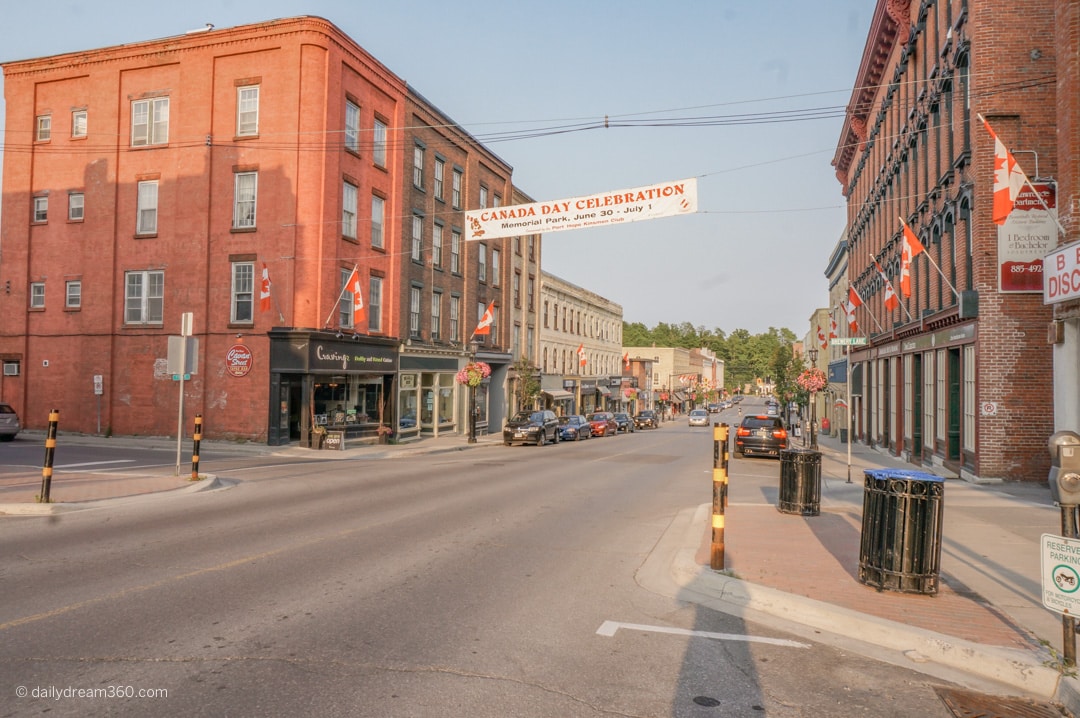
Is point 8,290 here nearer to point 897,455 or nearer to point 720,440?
point 720,440

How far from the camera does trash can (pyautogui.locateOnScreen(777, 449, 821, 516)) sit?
12.6 meters

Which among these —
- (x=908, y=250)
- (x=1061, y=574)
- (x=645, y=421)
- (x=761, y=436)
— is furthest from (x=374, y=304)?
(x=645, y=421)

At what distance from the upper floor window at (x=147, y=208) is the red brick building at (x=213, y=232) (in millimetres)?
88

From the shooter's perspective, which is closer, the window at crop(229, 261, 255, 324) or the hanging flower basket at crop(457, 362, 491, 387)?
the window at crop(229, 261, 255, 324)

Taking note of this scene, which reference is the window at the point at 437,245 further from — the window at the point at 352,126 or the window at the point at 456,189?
the window at the point at 352,126

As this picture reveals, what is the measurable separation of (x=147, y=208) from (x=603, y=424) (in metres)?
28.5

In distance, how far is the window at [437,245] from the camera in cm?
3657

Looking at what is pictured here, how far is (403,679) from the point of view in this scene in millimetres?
5215

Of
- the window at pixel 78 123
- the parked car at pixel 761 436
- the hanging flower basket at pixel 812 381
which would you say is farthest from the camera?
the hanging flower basket at pixel 812 381

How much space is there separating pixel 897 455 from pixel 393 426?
20.4 metres

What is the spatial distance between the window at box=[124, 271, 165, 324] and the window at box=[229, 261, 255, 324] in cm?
339

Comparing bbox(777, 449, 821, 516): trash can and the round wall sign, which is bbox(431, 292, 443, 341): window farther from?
bbox(777, 449, 821, 516): trash can

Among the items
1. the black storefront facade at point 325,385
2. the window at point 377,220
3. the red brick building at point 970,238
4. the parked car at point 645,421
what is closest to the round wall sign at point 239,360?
the black storefront facade at point 325,385

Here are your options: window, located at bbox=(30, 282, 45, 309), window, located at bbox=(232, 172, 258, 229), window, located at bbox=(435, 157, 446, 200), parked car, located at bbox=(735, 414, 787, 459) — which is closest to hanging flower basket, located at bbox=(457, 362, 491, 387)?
window, located at bbox=(435, 157, 446, 200)
